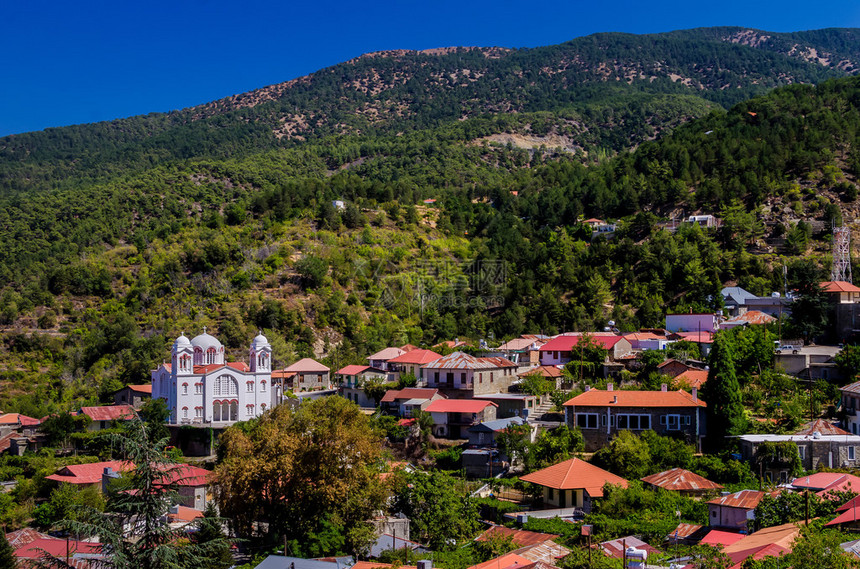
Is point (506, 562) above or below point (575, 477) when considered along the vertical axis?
below

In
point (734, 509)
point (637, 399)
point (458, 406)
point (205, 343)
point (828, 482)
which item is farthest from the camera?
point (205, 343)

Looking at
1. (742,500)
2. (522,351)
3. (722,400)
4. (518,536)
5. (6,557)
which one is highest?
(522,351)

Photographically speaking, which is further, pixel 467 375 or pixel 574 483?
pixel 467 375

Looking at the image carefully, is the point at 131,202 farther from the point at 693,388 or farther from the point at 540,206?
the point at 693,388

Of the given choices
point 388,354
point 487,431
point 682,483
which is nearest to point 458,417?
point 487,431

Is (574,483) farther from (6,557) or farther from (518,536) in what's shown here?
(6,557)

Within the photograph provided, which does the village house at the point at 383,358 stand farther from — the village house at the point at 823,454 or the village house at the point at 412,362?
the village house at the point at 823,454
